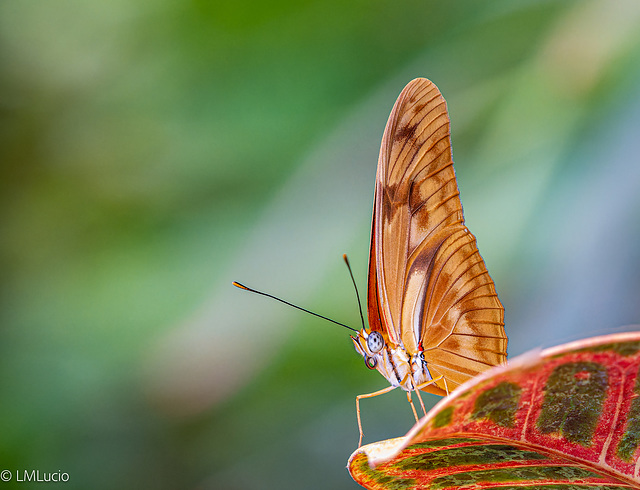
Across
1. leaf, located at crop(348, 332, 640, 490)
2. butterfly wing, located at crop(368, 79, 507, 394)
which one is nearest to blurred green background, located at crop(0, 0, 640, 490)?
butterfly wing, located at crop(368, 79, 507, 394)

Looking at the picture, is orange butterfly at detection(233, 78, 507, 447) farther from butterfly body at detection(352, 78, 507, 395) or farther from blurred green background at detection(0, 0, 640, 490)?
blurred green background at detection(0, 0, 640, 490)

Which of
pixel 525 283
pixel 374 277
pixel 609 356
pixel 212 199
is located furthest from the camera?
pixel 212 199

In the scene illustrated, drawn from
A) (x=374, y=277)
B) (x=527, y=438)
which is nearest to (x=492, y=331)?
(x=374, y=277)

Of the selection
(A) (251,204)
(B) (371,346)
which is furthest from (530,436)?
(A) (251,204)

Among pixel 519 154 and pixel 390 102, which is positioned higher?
pixel 390 102

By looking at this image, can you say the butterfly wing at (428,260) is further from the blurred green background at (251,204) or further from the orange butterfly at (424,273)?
the blurred green background at (251,204)

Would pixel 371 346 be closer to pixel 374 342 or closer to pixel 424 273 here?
pixel 374 342

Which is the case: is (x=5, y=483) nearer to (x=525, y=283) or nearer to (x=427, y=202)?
(x=427, y=202)
